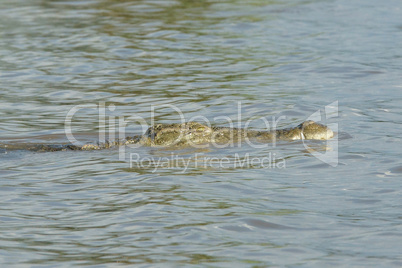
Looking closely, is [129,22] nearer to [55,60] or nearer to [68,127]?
[55,60]

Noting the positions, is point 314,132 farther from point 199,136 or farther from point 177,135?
point 177,135

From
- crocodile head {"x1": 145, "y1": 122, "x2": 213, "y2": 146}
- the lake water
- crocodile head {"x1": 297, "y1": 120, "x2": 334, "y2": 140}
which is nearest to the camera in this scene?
the lake water

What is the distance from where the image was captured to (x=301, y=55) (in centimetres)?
1184

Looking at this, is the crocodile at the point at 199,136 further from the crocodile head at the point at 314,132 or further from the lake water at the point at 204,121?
the lake water at the point at 204,121

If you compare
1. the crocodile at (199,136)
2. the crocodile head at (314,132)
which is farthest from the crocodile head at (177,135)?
the crocodile head at (314,132)

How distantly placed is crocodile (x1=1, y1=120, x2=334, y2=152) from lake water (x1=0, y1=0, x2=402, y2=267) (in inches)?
6.4

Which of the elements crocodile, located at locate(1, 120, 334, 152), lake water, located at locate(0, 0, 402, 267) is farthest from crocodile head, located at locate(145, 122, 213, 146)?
lake water, located at locate(0, 0, 402, 267)

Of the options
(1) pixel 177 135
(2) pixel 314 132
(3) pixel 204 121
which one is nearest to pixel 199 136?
(1) pixel 177 135

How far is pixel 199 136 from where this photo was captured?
24.7ft

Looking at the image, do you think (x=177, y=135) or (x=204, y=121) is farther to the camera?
(x=204, y=121)

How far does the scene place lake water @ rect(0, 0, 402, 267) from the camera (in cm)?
470

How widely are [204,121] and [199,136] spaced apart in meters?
1.00

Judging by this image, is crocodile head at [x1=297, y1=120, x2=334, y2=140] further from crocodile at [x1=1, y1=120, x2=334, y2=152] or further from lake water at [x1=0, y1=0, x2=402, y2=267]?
lake water at [x1=0, y1=0, x2=402, y2=267]

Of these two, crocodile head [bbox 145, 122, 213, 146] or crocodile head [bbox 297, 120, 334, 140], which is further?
crocodile head [bbox 145, 122, 213, 146]
